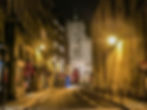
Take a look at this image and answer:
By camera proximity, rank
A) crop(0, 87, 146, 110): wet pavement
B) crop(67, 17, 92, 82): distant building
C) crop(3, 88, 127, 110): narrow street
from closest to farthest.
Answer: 1. crop(0, 87, 146, 110): wet pavement
2. crop(3, 88, 127, 110): narrow street
3. crop(67, 17, 92, 82): distant building

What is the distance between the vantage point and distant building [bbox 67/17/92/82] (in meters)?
80.6

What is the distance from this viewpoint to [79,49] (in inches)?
3219

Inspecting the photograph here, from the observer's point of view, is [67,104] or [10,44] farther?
[10,44]

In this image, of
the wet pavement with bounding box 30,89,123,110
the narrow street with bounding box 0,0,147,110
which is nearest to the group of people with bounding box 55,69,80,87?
the narrow street with bounding box 0,0,147,110

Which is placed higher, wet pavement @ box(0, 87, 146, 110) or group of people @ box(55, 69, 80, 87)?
wet pavement @ box(0, 87, 146, 110)

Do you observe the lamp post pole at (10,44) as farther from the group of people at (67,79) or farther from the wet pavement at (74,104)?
the group of people at (67,79)

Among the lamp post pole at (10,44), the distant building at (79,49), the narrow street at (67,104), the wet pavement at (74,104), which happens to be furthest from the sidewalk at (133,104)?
the distant building at (79,49)

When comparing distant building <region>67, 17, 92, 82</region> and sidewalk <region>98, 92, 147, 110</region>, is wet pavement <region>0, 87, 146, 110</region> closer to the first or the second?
sidewalk <region>98, 92, 147, 110</region>

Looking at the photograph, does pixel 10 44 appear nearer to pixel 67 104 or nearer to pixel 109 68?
pixel 67 104

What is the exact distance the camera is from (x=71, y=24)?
84750 mm

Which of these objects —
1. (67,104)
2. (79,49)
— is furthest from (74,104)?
(79,49)

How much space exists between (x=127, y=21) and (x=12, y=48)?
11254 mm

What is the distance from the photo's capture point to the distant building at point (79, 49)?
265ft

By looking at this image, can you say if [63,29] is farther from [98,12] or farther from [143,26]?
[143,26]
